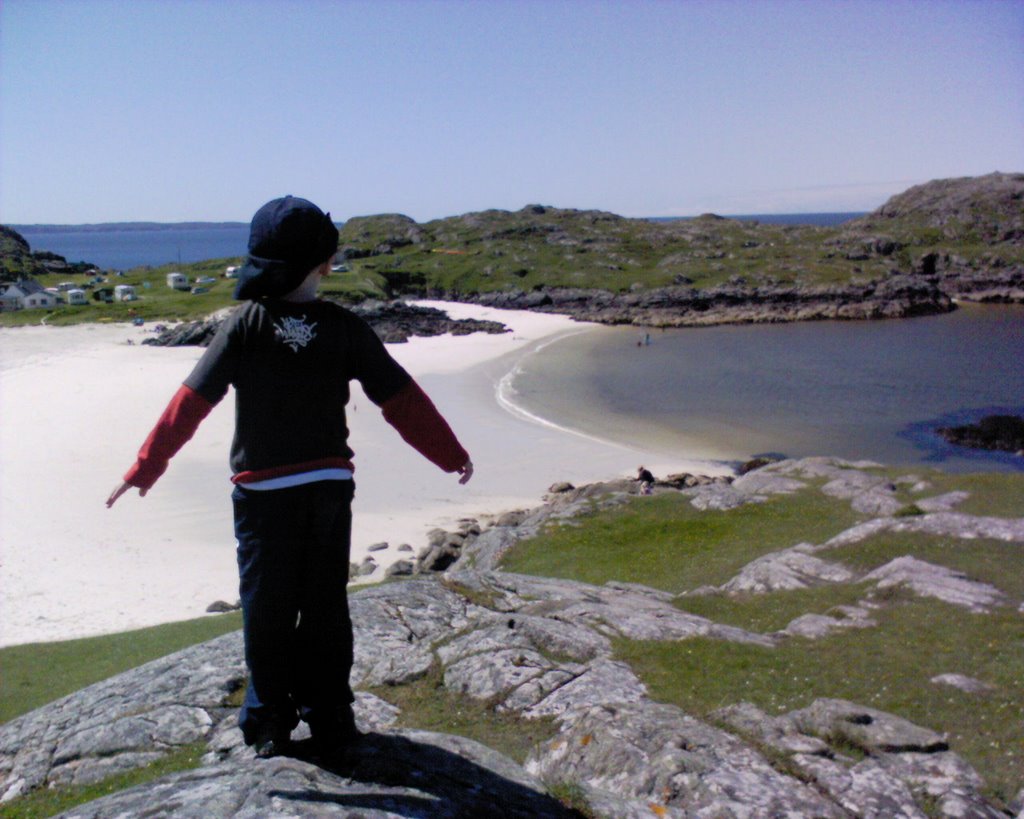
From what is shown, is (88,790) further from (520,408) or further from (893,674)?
(520,408)

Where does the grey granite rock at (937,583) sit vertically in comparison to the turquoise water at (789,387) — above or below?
above

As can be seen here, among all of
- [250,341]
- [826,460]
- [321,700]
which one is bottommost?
[826,460]

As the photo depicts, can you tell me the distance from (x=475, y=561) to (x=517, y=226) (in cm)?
16266

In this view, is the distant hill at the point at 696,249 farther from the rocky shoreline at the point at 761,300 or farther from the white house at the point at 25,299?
the white house at the point at 25,299

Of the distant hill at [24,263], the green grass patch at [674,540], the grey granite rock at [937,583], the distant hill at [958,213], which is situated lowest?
the green grass patch at [674,540]

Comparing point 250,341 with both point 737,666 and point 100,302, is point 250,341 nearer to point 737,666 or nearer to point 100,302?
point 737,666

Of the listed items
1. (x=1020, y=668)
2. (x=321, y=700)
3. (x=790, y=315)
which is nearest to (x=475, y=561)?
(x=1020, y=668)

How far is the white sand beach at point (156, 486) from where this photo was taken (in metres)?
27.3

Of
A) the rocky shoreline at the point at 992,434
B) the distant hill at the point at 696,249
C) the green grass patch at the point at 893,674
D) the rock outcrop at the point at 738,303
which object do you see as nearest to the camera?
the green grass patch at the point at 893,674

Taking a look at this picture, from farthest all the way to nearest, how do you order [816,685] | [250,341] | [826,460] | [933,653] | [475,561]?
A: [826,460], [475,561], [933,653], [816,685], [250,341]

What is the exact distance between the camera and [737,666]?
12.0 m

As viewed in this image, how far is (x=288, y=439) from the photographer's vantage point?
6.46 meters

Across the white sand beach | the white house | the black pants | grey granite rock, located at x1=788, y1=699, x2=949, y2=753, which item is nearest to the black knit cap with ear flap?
the black pants

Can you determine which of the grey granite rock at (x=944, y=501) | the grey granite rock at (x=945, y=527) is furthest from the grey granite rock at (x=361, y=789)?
the grey granite rock at (x=944, y=501)
